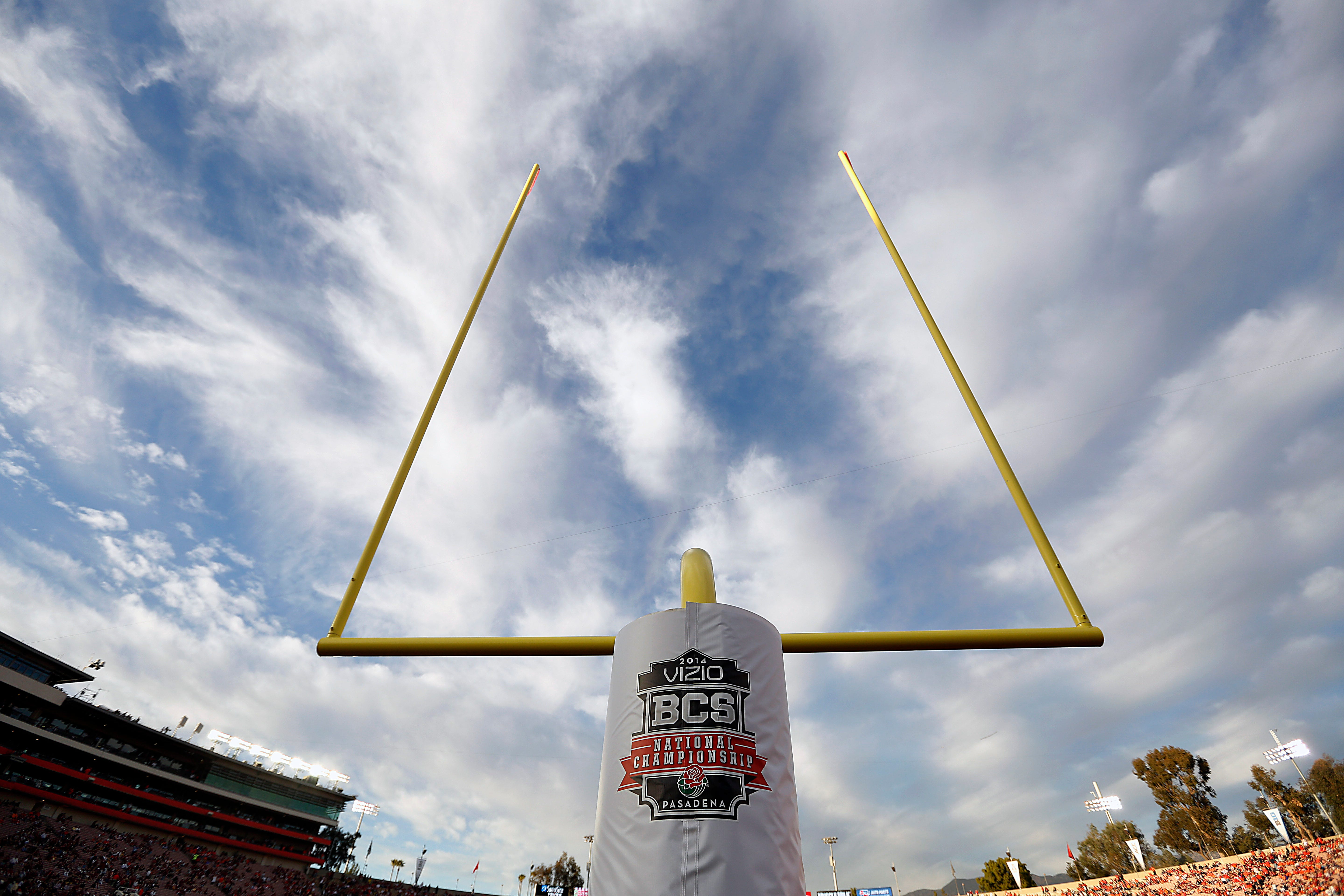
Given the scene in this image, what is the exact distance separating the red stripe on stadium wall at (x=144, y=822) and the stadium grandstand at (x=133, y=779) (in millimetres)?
37

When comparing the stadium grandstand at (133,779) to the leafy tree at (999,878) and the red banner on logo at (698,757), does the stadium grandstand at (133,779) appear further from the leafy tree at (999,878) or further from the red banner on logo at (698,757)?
the leafy tree at (999,878)

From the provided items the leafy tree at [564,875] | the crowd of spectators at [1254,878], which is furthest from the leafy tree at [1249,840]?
the leafy tree at [564,875]

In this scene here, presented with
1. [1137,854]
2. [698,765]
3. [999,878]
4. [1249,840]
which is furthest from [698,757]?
[1249,840]

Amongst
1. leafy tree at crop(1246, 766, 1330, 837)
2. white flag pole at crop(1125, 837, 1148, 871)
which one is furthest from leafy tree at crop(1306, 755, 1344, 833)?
white flag pole at crop(1125, 837, 1148, 871)

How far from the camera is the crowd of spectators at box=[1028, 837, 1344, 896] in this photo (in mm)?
17391

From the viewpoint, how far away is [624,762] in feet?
6.33

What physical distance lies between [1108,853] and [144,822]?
167 feet

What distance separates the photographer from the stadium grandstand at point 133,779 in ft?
75.8

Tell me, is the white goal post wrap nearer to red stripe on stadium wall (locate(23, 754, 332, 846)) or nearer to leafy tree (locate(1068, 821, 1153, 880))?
red stripe on stadium wall (locate(23, 754, 332, 846))

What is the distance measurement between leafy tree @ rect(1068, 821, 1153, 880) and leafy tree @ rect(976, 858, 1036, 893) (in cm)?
475

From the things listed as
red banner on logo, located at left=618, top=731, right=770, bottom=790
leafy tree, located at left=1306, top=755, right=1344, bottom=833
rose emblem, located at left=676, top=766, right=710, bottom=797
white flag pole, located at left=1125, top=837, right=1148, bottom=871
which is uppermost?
leafy tree, located at left=1306, top=755, right=1344, bottom=833

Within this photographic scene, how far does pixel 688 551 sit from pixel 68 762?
119 feet

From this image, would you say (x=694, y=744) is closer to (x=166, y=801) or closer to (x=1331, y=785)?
(x=166, y=801)

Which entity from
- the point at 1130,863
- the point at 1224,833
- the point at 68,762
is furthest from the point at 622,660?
the point at 1130,863
